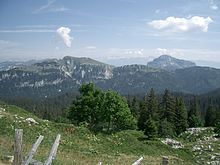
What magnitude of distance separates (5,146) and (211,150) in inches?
1123

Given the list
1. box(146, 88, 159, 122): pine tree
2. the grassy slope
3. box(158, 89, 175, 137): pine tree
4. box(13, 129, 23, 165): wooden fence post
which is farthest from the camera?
box(146, 88, 159, 122): pine tree

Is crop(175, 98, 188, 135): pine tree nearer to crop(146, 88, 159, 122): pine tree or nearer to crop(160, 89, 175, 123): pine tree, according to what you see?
crop(160, 89, 175, 123): pine tree

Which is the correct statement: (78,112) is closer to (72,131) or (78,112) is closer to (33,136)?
(72,131)

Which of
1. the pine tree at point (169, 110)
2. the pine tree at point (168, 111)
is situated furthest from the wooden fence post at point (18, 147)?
the pine tree at point (169, 110)

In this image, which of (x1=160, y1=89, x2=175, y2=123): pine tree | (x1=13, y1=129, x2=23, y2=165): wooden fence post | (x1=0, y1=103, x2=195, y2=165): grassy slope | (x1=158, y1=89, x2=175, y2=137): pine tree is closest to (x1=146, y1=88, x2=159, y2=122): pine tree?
(x1=158, y1=89, x2=175, y2=137): pine tree

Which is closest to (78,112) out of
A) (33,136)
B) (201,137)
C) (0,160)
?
(201,137)

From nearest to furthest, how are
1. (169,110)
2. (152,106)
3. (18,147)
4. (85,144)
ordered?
(18,147) < (85,144) < (169,110) < (152,106)

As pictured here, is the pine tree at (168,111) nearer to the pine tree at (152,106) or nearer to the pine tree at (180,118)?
the pine tree at (180,118)

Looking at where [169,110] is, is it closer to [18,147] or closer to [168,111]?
[168,111]

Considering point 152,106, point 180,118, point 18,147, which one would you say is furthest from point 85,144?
point 152,106

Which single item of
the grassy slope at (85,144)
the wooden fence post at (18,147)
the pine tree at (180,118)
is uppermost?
the wooden fence post at (18,147)

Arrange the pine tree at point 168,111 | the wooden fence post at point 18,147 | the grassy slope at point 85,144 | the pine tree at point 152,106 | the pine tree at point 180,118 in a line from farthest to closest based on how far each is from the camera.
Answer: the pine tree at point 152,106, the pine tree at point 168,111, the pine tree at point 180,118, the grassy slope at point 85,144, the wooden fence post at point 18,147

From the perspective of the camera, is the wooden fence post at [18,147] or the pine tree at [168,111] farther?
the pine tree at [168,111]

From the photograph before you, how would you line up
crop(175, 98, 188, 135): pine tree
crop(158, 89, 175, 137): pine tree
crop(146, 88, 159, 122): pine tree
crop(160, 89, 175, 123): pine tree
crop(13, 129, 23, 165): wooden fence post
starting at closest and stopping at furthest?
crop(13, 129, 23, 165): wooden fence post, crop(175, 98, 188, 135): pine tree, crop(158, 89, 175, 137): pine tree, crop(160, 89, 175, 123): pine tree, crop(146, 88, 159, 122): pine tree
